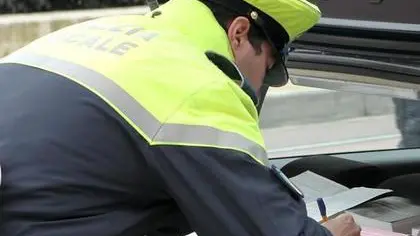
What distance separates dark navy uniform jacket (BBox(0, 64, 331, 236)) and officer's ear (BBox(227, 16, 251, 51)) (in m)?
0.25

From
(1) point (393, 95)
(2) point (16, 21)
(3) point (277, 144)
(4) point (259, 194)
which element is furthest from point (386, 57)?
(2) point (16, 21)

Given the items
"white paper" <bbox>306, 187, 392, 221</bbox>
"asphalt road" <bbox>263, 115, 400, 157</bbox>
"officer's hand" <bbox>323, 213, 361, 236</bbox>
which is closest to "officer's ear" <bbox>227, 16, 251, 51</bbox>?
"officer's hand" <bbox>323, 213, 361, 236</bbox>

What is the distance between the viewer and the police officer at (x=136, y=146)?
1409mm

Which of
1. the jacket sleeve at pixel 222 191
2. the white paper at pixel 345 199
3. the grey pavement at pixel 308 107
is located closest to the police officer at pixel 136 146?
the jacket sleeve at pixel 222 191

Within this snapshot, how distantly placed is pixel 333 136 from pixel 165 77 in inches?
125

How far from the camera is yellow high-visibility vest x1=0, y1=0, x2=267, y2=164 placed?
1405 mm

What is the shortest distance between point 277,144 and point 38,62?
2.93 m

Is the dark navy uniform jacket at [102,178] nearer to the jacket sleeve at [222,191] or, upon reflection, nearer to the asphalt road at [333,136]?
the jacket sleeve at [222,191]

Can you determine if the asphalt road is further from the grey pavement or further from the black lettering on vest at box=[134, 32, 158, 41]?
the black lettering on vest at box=[134, 32, 158, 41]

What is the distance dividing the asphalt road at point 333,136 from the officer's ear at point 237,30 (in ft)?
6.72

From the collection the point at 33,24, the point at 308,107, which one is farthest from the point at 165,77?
the point at 33,24

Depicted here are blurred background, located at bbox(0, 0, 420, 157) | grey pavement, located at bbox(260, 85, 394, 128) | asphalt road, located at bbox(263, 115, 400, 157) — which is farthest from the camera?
grey pavement, located at bbox(260, 85, 394, 128)

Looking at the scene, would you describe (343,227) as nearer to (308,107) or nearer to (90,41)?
(90,41)

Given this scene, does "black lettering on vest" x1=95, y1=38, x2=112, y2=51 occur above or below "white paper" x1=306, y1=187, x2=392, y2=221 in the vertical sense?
above
